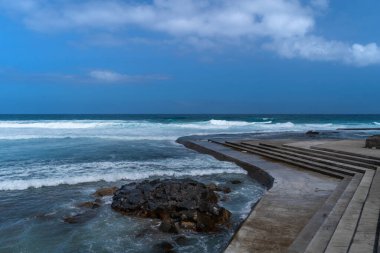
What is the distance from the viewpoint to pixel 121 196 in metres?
7.45

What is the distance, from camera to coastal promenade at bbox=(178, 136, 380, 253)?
447cm

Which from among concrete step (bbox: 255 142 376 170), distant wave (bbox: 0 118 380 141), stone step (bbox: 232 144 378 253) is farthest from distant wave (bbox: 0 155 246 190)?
distant wave (bbox: 0 118 380 141)

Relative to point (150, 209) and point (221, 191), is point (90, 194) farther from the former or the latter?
point (221, 191)

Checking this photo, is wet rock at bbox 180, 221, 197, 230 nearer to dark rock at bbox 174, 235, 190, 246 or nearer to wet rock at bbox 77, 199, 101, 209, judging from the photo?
dark rock at bbox 174, 235, 190, 246

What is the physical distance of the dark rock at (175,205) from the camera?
616 centimetres

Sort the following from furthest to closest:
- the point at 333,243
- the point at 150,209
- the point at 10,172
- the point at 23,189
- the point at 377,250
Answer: the point at 10,172 < the point at 23,189 < the point at 150,209 < the point at 333,243 < the point at 377,250

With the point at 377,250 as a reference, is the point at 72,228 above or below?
below

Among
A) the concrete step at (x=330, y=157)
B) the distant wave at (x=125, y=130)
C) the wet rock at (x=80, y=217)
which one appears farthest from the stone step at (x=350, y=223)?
the distant wave at (x=125, y=130)

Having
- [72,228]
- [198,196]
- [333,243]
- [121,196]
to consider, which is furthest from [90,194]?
[333,243]

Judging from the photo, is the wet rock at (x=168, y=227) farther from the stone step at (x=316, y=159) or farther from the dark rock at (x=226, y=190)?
the stone step at (x=316, y=159)

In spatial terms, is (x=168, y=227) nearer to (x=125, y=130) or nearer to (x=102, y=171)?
(x=102, y=171)

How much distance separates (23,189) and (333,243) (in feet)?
26.8

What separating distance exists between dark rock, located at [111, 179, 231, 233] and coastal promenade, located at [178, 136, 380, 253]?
2.61ft

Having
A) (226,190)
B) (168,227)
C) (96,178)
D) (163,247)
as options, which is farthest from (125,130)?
(163,247)
